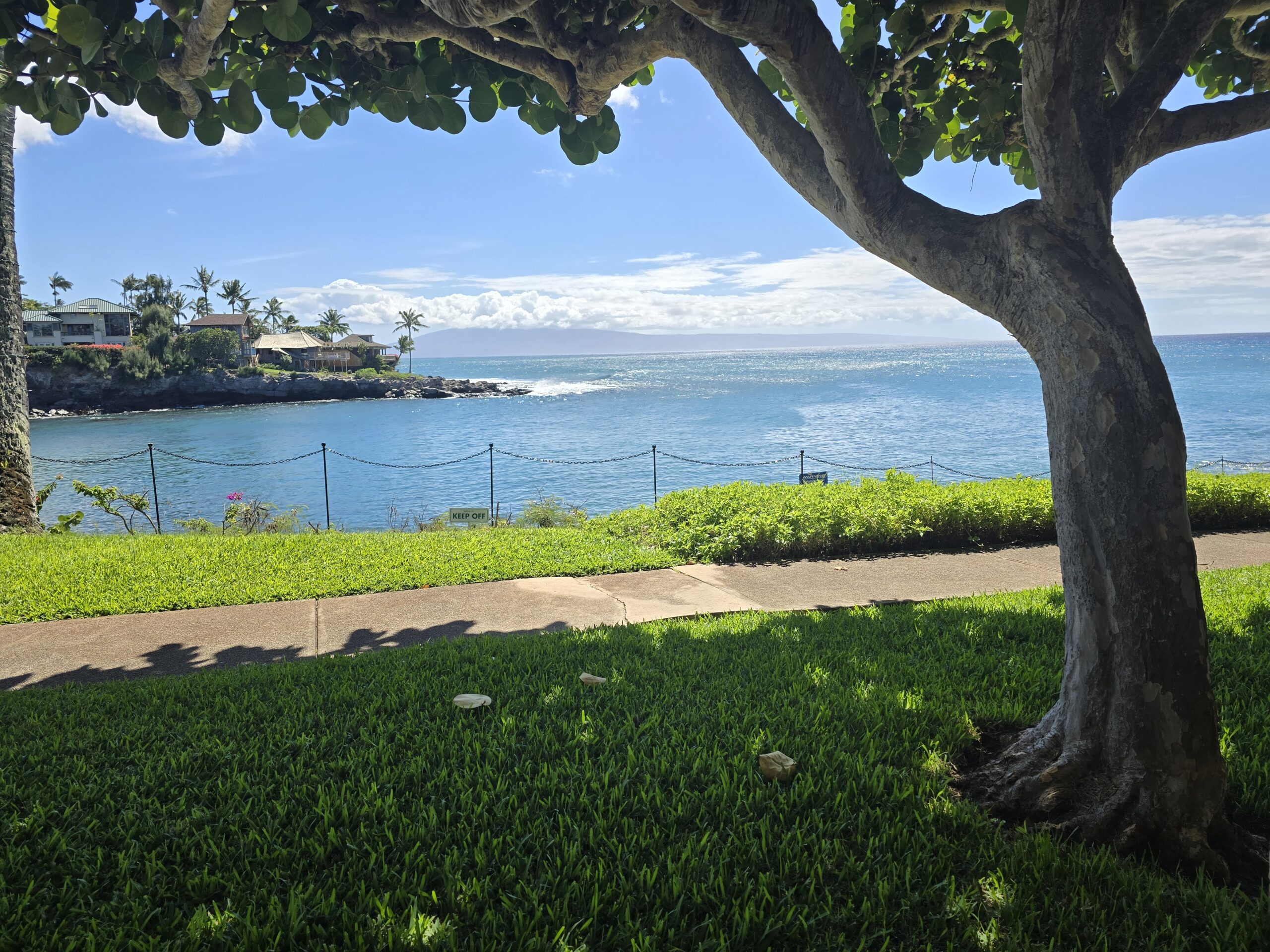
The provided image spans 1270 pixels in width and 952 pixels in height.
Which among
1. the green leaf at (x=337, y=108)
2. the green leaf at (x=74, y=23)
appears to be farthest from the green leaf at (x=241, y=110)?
the green leaf at (x=74, y=23)

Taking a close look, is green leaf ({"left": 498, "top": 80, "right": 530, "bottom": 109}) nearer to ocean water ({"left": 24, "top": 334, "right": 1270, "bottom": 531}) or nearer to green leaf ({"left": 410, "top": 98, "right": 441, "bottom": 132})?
green leaf ({"left": 410, "top": 98, "right": 441, "bottom": 132})

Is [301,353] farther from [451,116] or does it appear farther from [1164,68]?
[1164,68]

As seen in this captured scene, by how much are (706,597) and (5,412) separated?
369 inches

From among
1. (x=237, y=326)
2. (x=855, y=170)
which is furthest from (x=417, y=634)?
(x=237, y=326)

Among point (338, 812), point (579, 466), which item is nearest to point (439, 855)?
point (338, 812)

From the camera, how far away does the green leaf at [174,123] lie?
16.2ft

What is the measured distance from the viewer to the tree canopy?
4184 mm

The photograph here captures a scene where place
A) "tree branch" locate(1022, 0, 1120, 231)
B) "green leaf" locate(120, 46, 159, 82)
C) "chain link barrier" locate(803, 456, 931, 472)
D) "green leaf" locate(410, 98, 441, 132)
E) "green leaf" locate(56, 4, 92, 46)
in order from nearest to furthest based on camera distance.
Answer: "tree branch" locate(1022, 0, 1120, 231) < "green leaf" locate(56, 4, 92, 46) < "green leaf" locate(120, 46, 159, 82) < "green leaf" locate(410, 98, 441, 132) < "chain link barrier" locate(803, 456, 931, 472)

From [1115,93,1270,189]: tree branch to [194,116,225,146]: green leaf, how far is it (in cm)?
546

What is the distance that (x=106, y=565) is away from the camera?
7180 millimetres

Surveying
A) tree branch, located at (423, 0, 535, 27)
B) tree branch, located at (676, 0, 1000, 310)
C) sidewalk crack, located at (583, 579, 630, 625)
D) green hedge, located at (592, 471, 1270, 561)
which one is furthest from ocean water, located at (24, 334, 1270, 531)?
tree branch, located at (676, 0, 1000, 310)

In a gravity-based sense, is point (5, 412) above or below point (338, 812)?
above

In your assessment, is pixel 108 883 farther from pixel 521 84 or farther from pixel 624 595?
pixel 521 84

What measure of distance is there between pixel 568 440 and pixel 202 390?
4224 cm
